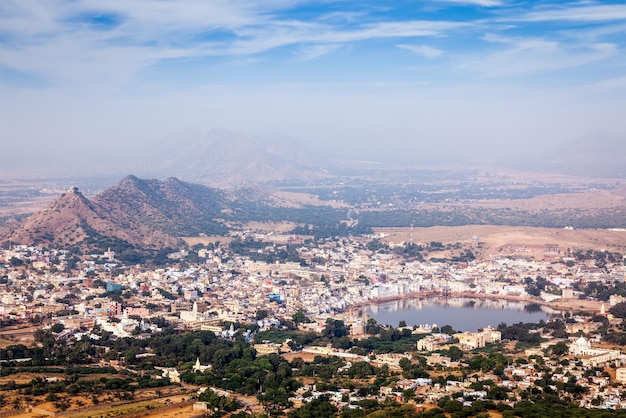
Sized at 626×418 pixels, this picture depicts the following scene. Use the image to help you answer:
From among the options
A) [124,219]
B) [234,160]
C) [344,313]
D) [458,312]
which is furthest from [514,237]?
[234,160]

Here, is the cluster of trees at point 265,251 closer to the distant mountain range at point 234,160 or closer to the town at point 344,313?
the town at point 344,313

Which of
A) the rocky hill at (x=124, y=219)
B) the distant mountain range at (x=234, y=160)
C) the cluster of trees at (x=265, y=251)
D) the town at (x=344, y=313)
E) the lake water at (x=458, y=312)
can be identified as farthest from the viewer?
the distant mountain range at (x=234, y=160)

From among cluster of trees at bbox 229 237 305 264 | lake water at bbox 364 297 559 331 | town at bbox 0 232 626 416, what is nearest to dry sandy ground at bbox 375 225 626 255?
town at bbox 0 232 626 416

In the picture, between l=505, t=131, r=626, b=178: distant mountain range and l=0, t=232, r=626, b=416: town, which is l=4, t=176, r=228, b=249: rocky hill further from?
l=505, t=131, r=626, b=178: distant mountain range

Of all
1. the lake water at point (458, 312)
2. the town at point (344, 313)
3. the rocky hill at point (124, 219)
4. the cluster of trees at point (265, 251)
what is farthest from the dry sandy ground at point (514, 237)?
the lake water at point (458, 312)

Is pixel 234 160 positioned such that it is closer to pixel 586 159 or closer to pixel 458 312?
pixel 586 159

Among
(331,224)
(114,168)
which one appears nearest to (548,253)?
(331,224)
